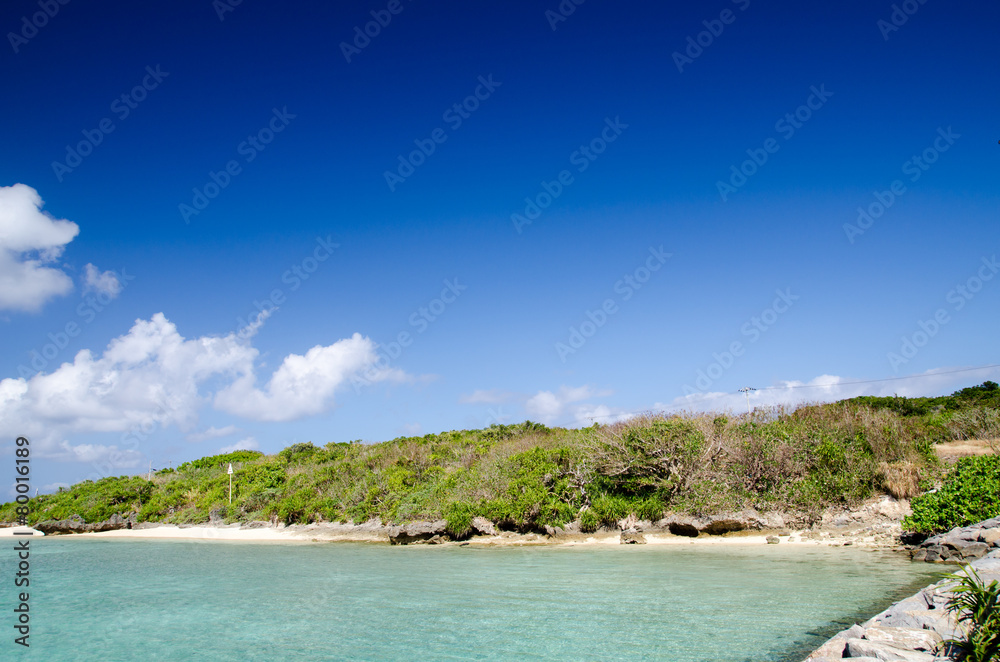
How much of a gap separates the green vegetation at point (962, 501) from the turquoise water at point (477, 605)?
4.86 ft

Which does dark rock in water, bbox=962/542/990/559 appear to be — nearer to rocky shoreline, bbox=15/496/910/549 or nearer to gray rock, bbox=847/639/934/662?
rocky shoreline, bbox=15/496/910/549

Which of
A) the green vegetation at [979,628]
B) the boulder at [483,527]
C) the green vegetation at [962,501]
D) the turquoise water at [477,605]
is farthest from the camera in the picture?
the boulder at [483,527]

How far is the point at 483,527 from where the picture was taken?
2216cm

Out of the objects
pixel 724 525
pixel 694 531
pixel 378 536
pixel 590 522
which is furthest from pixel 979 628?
pixel 378 536

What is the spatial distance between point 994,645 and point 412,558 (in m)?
15.7

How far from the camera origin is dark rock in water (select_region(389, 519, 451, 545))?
22.2 meters

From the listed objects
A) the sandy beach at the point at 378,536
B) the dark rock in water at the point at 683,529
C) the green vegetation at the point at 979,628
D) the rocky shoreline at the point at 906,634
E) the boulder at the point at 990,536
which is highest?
the green vegetation at the point at 979,628

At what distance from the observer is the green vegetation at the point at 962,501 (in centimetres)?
1398

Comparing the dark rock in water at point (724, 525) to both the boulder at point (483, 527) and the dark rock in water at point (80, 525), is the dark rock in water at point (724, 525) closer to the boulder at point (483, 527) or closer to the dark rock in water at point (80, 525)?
the boulder at point (483, 527)

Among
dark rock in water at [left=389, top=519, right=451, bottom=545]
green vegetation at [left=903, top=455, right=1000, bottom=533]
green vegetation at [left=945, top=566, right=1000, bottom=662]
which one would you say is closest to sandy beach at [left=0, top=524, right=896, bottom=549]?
dark rock in water at [left=389, top=519, right=451, bottom=545]

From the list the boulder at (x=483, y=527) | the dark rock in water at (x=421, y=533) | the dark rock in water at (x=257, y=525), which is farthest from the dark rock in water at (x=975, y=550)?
the dark rock in water at (x=257, y=525)

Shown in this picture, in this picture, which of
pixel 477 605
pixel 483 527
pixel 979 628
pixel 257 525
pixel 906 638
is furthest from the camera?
pixel 257 525

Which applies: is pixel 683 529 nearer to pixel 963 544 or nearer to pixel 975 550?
pixel 963 544

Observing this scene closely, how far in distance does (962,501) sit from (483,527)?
14.6 m
